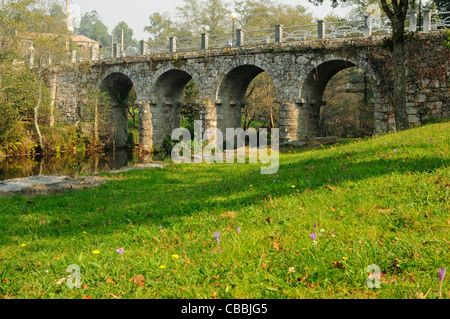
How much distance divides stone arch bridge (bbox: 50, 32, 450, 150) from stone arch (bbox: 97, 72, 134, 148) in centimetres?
8

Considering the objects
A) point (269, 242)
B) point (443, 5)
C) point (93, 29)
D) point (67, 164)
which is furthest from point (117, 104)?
point (93, 29)

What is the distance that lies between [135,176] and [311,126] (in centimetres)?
1209

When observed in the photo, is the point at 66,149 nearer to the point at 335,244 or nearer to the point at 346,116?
the point at 346,116

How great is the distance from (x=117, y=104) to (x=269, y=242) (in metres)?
29.3

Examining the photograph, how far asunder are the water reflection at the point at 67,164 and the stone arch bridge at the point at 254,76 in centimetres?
277

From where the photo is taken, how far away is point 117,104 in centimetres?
3111

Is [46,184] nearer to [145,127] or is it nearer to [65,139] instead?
[145,127]

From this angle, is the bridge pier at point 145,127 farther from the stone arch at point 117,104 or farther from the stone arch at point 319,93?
the stone arch at point 319,93

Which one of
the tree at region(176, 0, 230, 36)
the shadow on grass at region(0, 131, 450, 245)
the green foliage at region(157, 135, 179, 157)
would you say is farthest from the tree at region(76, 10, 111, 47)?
the shadow on grass at region(0, 131, 450, 245)

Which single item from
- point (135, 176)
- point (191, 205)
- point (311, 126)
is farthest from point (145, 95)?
point (191, 205)

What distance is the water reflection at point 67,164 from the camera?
19.0m

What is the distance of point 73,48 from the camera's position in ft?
101

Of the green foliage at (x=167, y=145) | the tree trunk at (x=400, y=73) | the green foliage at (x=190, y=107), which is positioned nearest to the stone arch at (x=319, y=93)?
the tree trunk at (x=400, y=73)

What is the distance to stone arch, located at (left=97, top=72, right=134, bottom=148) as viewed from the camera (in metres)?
29.3
